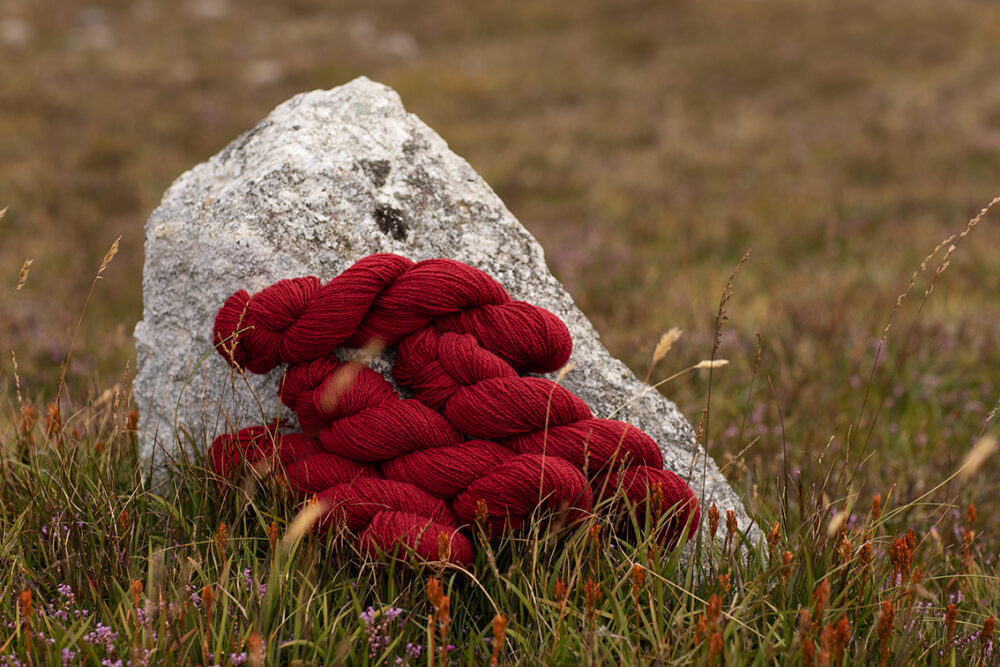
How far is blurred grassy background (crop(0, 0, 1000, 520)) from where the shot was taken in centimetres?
477

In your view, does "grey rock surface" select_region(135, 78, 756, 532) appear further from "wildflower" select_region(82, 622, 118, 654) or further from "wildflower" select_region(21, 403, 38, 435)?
"wildflower" select_region(82, 622, 118, 654)

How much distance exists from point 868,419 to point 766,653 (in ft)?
9.32

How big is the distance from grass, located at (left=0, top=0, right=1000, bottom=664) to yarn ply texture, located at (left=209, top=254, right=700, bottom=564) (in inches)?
6.0

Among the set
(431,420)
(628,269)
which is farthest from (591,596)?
(628,269)

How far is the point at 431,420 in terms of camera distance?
2.17 meters

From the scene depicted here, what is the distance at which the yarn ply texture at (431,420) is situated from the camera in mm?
2094

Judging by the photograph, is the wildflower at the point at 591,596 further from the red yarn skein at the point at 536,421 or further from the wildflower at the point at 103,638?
the wildflower at the point at 103,638

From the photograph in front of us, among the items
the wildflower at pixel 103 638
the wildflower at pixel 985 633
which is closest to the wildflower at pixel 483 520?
the wildflower at pixel 103 638

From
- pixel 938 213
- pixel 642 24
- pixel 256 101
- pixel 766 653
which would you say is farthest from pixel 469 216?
pixel 642 24

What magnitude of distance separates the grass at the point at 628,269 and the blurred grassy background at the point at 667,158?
5 cm

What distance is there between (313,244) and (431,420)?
2.66 ft

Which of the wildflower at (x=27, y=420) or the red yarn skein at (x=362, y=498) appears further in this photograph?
the wildflower at (x=27, y=420)

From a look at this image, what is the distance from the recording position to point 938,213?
29.2 feet

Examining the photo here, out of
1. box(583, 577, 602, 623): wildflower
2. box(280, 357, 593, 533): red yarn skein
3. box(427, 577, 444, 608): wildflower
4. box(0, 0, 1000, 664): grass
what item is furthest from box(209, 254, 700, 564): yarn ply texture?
box(427, 577, 444, 608): wildflower
